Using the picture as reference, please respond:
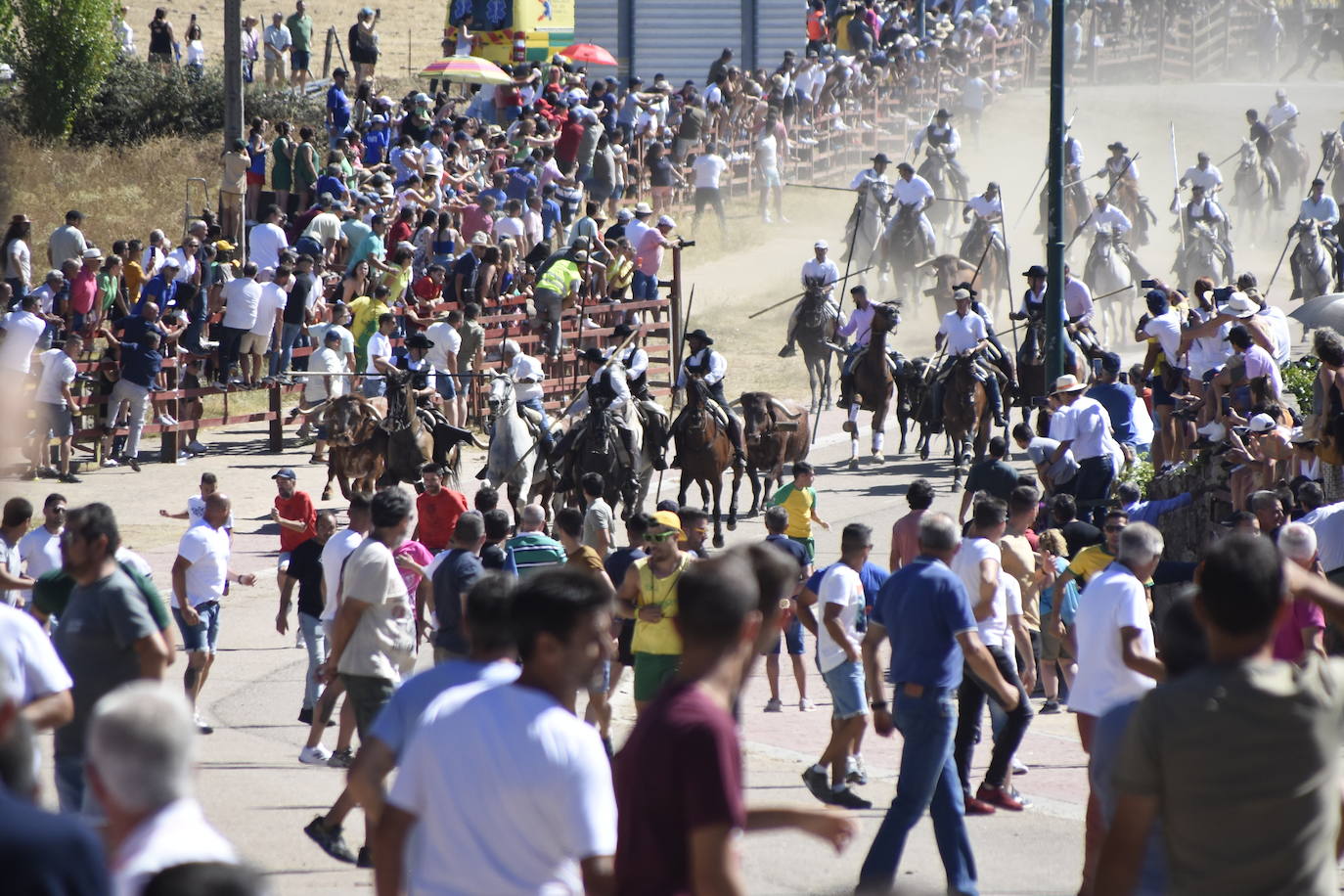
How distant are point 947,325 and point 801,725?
11491 millimetres

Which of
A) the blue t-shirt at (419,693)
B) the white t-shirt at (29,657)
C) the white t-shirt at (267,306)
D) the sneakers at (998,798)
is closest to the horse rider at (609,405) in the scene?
the white t-shirt at (267,306)

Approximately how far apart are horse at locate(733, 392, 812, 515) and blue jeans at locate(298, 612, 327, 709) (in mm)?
9355

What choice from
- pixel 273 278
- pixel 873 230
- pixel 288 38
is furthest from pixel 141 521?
pixel 288 38

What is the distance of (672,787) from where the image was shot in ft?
14.4

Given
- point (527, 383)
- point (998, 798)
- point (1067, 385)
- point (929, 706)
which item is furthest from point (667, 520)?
point (527, 383)

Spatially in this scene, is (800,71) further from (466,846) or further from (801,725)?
(466,846)

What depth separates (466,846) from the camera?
4.47m

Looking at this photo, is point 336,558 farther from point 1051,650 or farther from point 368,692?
point 1051,650

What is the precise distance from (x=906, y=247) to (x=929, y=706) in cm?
2750

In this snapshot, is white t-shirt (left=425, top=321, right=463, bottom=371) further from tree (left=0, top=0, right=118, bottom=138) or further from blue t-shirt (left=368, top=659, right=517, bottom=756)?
blue t-shirt (left=368, top=659, right=517, bottom=756)

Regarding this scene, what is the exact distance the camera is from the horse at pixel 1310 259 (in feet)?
104

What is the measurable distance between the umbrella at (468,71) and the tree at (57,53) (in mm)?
6178

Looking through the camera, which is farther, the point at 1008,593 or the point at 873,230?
the point at 873,230

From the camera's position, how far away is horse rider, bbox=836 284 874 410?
23375 mm
